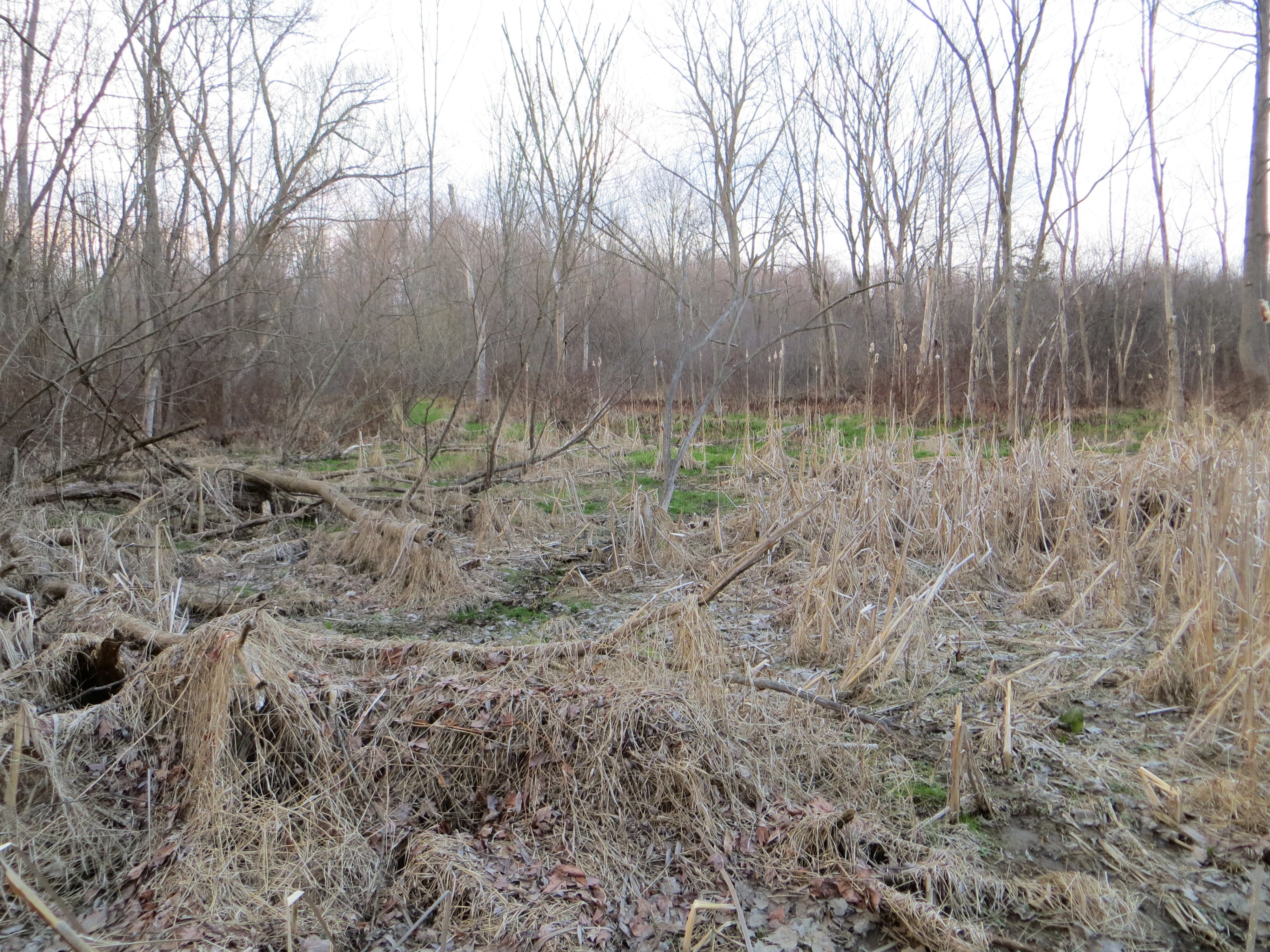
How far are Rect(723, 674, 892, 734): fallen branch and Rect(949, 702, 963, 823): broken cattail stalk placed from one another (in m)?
0.50

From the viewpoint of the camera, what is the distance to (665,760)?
2496 millimetres

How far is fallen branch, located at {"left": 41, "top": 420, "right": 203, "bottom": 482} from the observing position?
19.8 feet

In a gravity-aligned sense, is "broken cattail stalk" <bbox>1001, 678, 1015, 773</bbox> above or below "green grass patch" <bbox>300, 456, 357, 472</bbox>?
below

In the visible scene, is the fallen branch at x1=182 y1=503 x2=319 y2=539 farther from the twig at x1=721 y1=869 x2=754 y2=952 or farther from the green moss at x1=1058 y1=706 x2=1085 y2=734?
the green moss at x1=1058 y1=706 x2=1085 y2=734

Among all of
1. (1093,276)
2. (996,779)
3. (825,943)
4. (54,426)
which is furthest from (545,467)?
(1093,276)

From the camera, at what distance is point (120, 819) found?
2.29 metres

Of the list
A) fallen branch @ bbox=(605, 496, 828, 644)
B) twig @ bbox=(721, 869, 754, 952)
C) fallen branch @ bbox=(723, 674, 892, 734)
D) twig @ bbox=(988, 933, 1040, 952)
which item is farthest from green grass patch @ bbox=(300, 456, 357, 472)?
twig @ bbox=(988, 933, 1040, 952)

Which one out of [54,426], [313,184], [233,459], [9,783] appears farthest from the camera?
[313,184]

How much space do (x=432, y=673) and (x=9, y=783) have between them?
1.25 meters

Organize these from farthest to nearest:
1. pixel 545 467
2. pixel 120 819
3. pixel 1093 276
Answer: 1. pixel 1093 276
2. pixel 545 467
3. pixel 120 819

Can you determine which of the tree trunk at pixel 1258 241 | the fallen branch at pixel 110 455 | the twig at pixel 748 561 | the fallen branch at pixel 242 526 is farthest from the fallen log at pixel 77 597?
the tree trunk at pixel 1258 241

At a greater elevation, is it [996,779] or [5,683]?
[5,683]

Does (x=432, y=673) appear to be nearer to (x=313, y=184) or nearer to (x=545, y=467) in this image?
(x=545, y=467)

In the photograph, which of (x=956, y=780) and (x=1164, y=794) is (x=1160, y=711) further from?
(x=956, y=780)
